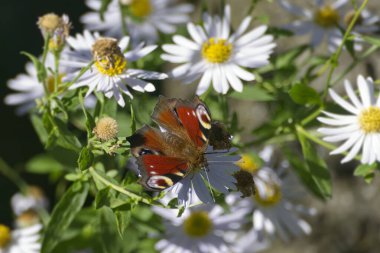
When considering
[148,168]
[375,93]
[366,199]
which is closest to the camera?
[148,168]

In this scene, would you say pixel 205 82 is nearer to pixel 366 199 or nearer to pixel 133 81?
pixel 133 81

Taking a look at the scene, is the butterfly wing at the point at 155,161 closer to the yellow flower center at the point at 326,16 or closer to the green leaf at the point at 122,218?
the green leaf at the point at 122,218

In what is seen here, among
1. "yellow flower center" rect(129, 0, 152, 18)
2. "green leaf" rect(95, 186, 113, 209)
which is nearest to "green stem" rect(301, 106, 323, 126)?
"green leaf" rect(95, 186, 113, 209)

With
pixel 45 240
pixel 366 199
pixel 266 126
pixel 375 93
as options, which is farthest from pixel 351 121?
pixel 366 199

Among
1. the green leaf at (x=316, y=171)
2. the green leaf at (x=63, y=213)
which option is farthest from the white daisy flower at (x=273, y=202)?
the green leaf at (x=63, y=213)

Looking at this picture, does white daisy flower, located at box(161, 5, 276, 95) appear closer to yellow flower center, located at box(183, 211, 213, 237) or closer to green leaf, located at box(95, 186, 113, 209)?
green leaf, located at box(95, 186, 113, 209)

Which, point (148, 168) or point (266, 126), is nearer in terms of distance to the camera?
point (148, 168)
